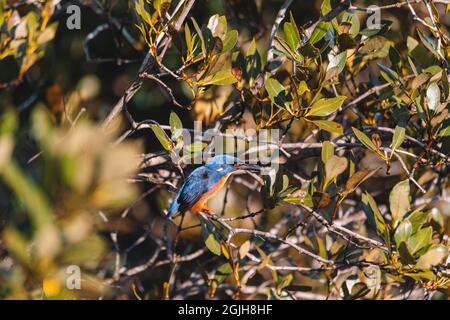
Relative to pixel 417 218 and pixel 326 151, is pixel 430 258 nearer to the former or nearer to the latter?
pixel 417 218

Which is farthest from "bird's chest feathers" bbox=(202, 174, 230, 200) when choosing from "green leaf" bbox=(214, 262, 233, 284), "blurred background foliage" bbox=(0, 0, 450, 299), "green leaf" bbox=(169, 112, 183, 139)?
"green leaf" bbox=(169, 112, 183, 139)

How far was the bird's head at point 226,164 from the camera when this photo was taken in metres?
3.69

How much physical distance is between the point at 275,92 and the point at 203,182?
1030mm

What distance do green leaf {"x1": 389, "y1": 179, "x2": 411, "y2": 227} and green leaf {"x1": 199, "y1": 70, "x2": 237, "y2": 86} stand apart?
987 millimetres

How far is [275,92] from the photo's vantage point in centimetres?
294

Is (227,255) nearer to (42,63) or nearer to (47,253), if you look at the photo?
(47,253)

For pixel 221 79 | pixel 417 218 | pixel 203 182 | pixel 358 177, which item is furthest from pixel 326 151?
pixel 203 182

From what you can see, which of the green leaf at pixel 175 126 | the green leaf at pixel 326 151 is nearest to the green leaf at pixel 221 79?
the green leaf at pixel 175 126

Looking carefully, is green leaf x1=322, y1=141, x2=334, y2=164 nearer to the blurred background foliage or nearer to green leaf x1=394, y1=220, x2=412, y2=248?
the blurred background foliage

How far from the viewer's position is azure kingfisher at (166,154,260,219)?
3658 millimetres

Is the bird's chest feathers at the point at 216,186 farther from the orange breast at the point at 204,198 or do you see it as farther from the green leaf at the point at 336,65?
the green leaf at the point at 336,65
